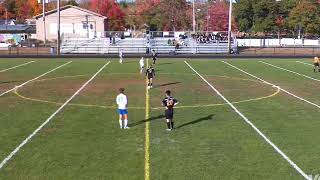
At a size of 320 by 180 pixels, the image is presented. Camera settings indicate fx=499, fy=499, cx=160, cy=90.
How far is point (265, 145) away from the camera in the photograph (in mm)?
15656

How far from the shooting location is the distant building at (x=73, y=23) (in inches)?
3393

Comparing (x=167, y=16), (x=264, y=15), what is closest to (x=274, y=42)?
(x=264, y=15)

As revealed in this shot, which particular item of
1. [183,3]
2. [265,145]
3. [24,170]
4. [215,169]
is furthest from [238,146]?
[183,3]

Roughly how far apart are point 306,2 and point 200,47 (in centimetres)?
3270

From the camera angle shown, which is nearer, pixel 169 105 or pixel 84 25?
pixel 169 105

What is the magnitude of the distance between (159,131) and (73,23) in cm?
7209

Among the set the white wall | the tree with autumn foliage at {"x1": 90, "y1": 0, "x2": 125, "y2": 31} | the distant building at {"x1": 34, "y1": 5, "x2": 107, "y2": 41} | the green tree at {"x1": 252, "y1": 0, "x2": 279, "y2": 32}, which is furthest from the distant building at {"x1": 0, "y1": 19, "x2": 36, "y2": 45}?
the green tree at {"x1": 252, "y1": 0, "x2": 279, "y2": 32}

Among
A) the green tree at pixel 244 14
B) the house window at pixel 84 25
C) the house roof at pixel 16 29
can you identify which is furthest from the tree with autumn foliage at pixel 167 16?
the house roof at pixel 16 29

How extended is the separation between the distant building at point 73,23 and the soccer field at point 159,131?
54.5m

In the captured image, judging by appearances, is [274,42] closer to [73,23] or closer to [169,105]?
[73,23]

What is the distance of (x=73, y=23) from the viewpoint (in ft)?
285

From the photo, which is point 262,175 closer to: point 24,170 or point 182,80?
point 24,170

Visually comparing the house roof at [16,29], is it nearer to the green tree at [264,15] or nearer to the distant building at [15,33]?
the distant building at [15,33]

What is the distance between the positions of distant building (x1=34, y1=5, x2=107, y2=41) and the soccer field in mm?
54526
